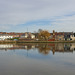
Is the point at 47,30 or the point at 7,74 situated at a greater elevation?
the point at 47,30

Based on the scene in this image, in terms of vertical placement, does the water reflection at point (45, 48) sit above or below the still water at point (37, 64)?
below

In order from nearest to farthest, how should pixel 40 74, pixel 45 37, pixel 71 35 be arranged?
pixel 40 74 < pixel 45 37 < pixel 71 35

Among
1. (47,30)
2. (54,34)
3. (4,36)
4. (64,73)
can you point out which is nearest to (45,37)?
(47,30)

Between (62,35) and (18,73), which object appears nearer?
(18,73)

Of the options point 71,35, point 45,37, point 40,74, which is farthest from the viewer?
point 71,35

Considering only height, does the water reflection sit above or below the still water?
below

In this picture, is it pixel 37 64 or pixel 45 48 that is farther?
pixel 45 48

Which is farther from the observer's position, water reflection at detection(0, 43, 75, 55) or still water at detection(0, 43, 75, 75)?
water reflection at detection(0, 43, 75, 55)

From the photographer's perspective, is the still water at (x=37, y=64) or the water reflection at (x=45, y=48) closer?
the still water at (x=37, y=64)

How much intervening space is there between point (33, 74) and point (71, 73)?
122 inches

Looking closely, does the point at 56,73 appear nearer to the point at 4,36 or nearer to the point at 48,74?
the point at 48,74

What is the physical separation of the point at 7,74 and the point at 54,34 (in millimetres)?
90942

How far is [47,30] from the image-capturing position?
299 feet

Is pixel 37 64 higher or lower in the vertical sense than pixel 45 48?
higher
